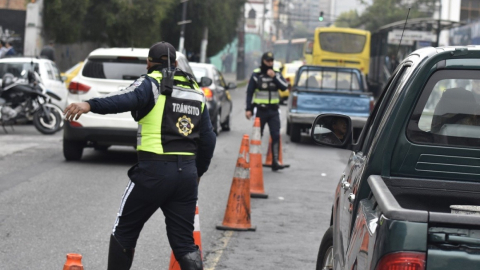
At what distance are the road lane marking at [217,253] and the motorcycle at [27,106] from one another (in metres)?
9.82

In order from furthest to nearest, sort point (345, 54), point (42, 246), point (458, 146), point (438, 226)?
point (345, 54)
point (42, 246)
point (458, 146)
point (438, 226)

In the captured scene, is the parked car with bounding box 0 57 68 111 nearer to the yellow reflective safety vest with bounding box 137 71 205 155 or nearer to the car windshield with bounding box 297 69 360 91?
the car windshield with bounding box 297 69 360 91

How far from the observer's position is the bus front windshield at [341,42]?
3809 cm

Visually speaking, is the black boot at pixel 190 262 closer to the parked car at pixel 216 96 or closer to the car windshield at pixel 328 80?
the parked car at pixel 216 96

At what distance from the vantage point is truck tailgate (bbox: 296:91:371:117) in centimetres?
1869

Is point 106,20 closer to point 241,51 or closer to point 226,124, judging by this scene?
point 226,124

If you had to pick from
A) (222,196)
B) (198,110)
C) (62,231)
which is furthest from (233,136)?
(198,110)

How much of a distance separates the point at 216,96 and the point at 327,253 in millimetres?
12670

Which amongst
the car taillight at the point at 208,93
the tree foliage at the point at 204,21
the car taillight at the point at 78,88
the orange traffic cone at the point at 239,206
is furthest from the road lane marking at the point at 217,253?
the tree foliage at the point at 204,21

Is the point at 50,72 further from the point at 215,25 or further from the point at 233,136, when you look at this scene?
the point at 215,25

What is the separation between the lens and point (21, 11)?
34.1 m

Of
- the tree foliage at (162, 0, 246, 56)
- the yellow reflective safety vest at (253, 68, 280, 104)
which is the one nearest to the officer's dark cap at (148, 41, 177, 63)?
the yellow reflective safety vest at (253, 68, 280, 104)

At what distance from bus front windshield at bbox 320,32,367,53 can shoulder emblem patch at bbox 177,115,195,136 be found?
33529 millimetres

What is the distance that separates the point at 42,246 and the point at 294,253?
220 centimetres
